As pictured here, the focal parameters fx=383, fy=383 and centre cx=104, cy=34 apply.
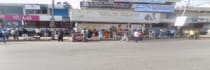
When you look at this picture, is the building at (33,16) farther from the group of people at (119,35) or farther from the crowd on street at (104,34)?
the group of people at (119,35)

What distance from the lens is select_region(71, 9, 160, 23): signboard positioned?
48406 millimetres

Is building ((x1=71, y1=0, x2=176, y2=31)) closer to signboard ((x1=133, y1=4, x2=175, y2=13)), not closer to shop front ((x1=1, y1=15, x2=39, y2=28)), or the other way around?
signboard ((x1=133, y1=4, x2=175, y2=13))

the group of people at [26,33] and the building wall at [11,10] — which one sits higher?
the building wall at [11,10]

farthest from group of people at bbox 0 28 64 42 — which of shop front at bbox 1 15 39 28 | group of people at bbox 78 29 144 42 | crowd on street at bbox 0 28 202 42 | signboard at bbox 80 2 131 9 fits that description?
signboard at bbox 80 2 131 9

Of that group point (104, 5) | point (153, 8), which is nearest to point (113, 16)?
point (104, 5)

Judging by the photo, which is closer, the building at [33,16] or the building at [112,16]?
the building at [33,16]

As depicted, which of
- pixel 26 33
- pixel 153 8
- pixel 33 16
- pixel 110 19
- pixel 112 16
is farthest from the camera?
pixel 153 8

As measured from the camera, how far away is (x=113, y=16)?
164 feet

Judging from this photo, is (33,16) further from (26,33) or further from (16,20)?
(26,33)

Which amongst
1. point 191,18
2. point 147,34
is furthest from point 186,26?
point 147,34

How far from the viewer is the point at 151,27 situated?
170ft

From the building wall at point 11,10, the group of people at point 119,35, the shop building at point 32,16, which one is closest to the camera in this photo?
the group of people at point 119,35

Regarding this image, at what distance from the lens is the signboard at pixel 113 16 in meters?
48.4

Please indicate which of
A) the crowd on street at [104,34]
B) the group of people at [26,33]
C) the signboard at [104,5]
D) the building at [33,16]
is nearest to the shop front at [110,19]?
the signboard at [104,5]
